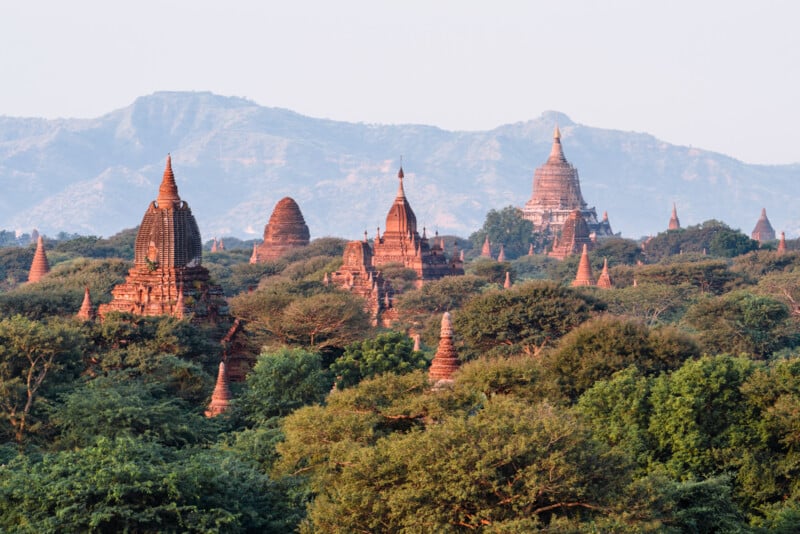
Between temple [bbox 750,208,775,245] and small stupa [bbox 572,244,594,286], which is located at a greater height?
small stupa [bbox 572,244,594,286]

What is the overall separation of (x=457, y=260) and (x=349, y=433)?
6641 centimetres

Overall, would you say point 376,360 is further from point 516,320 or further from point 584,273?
point 584,273

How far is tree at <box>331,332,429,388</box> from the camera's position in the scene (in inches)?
1853

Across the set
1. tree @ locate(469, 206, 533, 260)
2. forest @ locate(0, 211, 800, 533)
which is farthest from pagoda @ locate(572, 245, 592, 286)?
tree @ locate(469, 206, 533, 260)

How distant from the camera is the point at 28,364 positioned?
1683 inches

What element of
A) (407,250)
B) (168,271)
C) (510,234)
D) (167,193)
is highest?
(167,193)

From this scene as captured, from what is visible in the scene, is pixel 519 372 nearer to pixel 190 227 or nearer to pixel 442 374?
pixel 442 374

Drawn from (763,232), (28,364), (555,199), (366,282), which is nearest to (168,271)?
(28,364)

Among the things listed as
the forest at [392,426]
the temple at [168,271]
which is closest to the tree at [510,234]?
the forest at [392,426]

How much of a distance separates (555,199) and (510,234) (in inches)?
373

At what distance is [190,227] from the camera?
203 feet

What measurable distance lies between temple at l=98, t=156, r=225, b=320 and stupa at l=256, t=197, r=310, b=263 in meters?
54.9

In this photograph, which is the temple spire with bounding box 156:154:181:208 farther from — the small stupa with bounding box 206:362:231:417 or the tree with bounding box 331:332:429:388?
the small stupa with bounding box 206:362:231:417

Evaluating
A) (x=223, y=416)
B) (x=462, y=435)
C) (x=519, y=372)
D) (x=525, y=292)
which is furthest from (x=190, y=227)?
(x=462, y=435)
